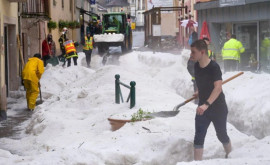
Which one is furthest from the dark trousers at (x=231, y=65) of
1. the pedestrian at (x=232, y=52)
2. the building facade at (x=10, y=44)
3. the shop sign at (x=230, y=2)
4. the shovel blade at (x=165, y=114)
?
the shovel blade at (x=165, y=114)

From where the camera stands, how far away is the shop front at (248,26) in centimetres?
1922

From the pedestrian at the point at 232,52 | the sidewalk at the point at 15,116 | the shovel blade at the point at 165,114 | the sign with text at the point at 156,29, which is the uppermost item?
the sign with text at the point at 156,29

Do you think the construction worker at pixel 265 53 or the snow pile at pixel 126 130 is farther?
the construction worker at pixel 265 53

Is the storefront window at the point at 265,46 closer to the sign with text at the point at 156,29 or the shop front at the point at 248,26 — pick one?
the shop front at the point at 248,26

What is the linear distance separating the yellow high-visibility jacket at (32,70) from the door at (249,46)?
8.51 metres

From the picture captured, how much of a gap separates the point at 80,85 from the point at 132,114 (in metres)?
7.17

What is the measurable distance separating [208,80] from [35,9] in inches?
919

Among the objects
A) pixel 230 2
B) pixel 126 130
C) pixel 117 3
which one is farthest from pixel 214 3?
pixel 117 3

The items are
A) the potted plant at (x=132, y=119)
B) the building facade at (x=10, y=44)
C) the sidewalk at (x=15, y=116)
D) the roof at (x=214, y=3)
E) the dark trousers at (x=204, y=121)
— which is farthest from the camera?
the roof at (x=214, y=3)

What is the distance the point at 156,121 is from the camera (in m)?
8.91

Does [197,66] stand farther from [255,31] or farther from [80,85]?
[255,31]

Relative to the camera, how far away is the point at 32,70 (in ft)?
47.6

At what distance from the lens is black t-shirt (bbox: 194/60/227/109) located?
22.6 feet

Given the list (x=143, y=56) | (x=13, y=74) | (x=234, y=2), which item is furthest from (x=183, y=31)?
(x=13, y=74)
